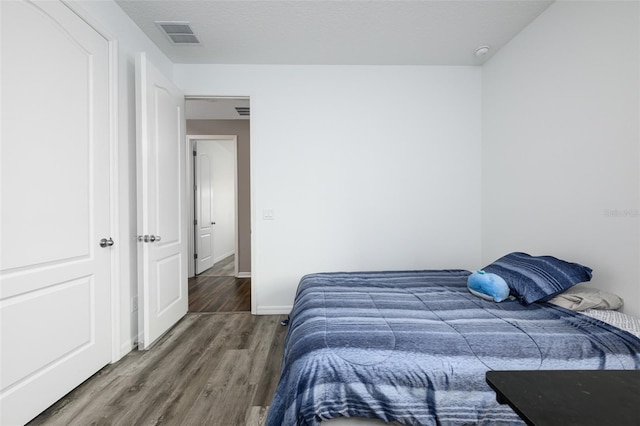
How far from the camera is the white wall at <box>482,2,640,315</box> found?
1.64m

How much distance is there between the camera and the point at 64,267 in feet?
5.57

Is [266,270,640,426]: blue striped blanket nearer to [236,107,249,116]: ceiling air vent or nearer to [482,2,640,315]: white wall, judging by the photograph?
[482,2,640,315]: white wall

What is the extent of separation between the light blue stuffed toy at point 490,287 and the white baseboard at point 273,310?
1.89 metres

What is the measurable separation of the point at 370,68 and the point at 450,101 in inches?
36.8

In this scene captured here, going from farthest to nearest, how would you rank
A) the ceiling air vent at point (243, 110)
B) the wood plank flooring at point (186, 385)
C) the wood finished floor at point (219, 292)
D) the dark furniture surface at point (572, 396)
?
the ceiling air vent at point (243, 110), the wood finished floor at point (219, 292), the wood plank flooring at point (186, 385), the dark furniture surface at point (572, 396)

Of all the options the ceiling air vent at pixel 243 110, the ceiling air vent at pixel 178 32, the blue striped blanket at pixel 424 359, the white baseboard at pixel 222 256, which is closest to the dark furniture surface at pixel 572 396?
the blue striped blanket at pixel 424 359

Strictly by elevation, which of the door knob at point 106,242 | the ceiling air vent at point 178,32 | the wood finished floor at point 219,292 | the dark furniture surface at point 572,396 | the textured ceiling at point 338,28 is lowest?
the wood finished floor at point 219,292

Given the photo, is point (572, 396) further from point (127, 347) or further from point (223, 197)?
point (223, 197)

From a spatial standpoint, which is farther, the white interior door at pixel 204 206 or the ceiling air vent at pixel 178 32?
the white interior door at pixel 204 206

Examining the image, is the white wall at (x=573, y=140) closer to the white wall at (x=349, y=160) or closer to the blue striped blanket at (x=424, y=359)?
the white wall at (x=349, y=160)

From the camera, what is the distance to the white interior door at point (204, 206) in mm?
5305

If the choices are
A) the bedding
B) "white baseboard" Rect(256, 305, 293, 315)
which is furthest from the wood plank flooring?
the bedding

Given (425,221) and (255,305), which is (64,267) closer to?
(255,305)

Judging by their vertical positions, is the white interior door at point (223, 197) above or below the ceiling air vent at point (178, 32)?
below
